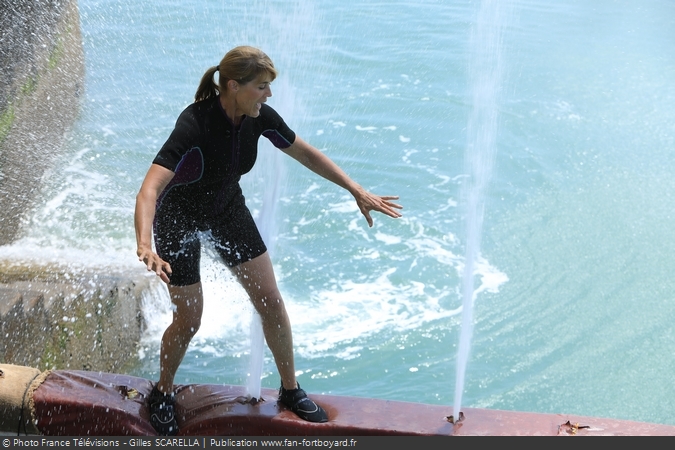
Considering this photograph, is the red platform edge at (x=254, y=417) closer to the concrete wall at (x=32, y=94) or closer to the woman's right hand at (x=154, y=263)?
the woman's right hand at (x=154, y=263)

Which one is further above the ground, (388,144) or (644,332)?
(388,144)

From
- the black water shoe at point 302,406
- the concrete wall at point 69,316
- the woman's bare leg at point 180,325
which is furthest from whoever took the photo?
the concrete wall at point 69,316

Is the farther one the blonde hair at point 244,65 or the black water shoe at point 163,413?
the black water shoe at point 163,413

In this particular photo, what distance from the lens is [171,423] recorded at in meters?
3.46

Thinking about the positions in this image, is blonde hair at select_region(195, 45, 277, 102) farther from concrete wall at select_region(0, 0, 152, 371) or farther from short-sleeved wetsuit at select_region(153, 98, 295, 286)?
concrete wall at select_region(0, 0, 152, 371)

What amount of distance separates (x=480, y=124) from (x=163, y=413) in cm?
653

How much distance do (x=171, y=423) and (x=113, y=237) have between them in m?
3.15

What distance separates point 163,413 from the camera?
3.46 m

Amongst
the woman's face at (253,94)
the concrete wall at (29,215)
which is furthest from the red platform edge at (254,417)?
the woman's face at (253,94)

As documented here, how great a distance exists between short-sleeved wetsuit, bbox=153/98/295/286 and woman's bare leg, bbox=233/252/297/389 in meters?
0.05

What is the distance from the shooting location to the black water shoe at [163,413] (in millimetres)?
3443

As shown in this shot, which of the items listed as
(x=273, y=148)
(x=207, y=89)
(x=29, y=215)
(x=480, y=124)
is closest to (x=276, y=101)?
(x=273, y=148)

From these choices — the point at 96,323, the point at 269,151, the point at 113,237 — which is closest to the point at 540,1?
the point at 269,151

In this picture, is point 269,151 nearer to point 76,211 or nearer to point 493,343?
point 76,211
